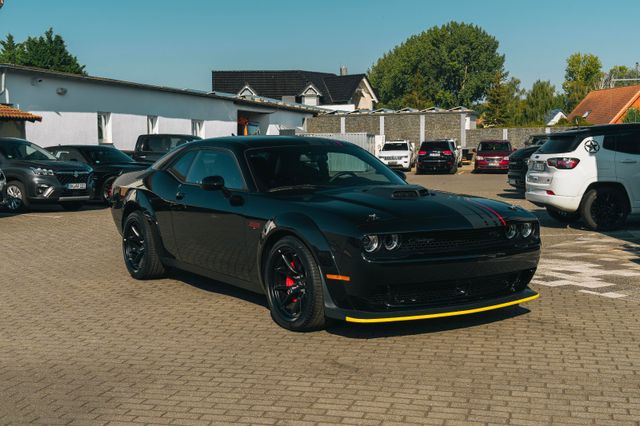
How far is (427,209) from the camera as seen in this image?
230 inches

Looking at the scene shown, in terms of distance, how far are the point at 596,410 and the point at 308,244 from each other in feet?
7.59

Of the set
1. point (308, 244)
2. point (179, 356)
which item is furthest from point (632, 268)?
point (179, 356)

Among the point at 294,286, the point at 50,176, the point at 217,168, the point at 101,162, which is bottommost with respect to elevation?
the point at 294,286

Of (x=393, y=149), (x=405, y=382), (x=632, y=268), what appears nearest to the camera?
(x=405, y=382)

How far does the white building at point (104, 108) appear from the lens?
28.1m

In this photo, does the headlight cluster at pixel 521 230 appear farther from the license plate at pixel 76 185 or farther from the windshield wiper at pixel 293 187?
the license plate at pixel 76 185

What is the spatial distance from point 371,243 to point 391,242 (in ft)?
0.48

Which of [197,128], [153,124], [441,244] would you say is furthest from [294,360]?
[197,128]

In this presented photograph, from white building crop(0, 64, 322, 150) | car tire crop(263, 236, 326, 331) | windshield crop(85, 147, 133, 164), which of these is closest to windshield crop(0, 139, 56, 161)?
windshield crop(85, 147, 133, 164)

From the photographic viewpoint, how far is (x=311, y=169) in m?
6.95

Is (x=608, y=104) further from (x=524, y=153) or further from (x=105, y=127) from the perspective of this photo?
(x=524, y=153)

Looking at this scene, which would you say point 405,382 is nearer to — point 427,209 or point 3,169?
point 427,209

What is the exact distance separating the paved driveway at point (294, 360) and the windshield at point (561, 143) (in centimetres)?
493

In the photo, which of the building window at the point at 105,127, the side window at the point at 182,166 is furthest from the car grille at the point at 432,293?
the building window at the point at 105,127
